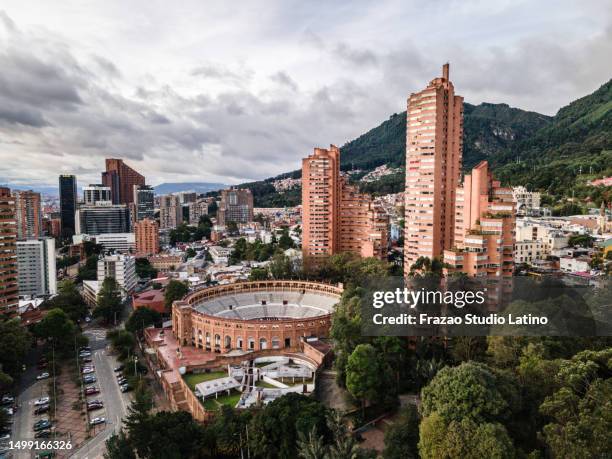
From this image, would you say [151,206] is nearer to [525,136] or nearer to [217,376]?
[217,376]

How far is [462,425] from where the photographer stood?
17.9 metres

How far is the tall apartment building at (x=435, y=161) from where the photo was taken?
4587cm

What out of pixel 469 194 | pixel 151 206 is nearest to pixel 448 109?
pixel 469 194

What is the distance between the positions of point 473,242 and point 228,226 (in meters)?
105

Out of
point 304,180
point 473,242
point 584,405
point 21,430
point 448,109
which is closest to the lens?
point 584,405

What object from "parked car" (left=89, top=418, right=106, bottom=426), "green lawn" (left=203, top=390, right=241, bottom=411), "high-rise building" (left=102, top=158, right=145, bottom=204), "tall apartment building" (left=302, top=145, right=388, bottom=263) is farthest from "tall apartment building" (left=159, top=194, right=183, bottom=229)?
"green lawn" (left=203, top=390, right=241, bottom=411)

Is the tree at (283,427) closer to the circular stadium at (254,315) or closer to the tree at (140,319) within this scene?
the circular stadium at (254,315)

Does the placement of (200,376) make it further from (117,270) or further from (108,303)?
(117,270)

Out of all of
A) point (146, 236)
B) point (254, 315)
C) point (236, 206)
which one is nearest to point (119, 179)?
point (236, 206)

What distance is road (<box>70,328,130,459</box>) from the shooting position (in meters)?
27.1

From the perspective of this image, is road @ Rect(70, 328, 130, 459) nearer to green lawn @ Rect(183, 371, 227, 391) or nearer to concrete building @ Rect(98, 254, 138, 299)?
green lawn @ Rect(183, 371, 227, 391)

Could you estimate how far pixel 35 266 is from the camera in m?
63.3

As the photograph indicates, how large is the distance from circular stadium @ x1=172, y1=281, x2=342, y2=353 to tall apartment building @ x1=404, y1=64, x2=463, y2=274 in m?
12.0

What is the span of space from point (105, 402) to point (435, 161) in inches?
1533
